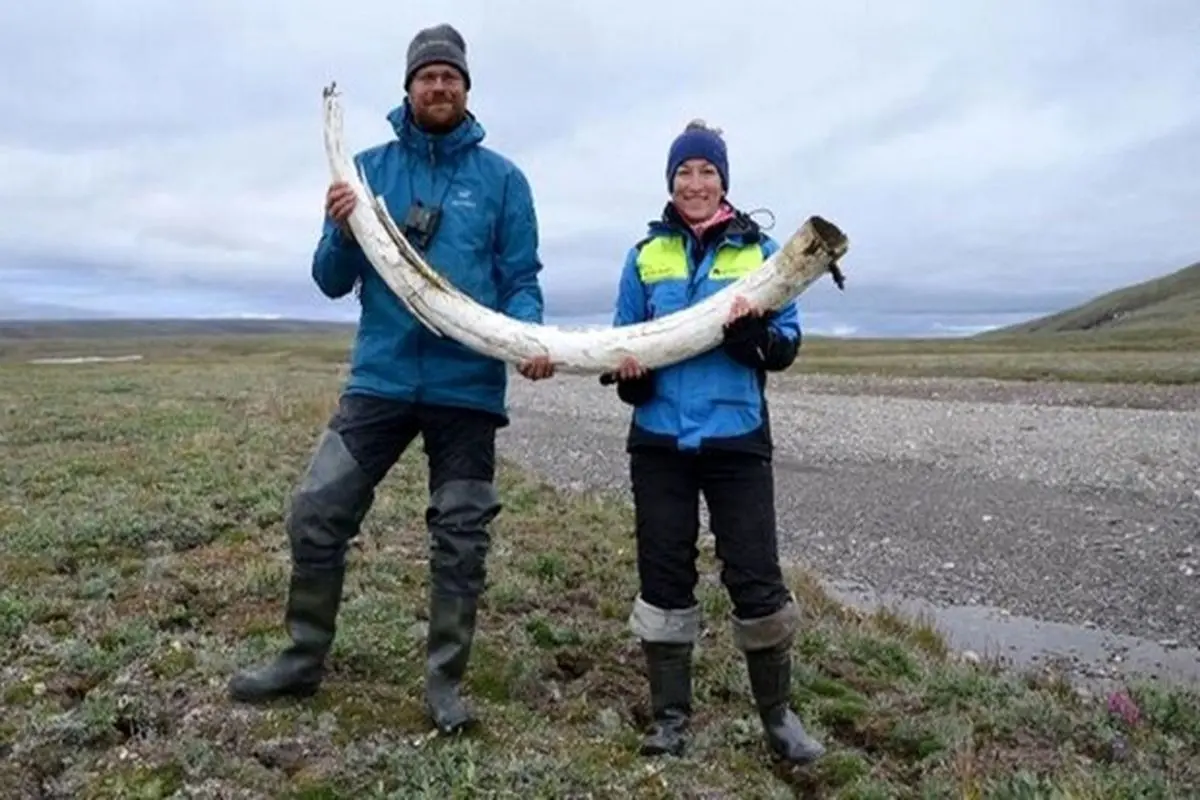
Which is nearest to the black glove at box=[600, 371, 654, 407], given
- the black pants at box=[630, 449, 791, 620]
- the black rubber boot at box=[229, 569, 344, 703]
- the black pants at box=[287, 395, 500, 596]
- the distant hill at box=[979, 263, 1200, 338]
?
the black pants at box=[630, 449, 791, 620]

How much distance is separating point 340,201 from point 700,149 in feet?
5.80

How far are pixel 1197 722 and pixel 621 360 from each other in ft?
14.4

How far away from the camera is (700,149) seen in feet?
17.8

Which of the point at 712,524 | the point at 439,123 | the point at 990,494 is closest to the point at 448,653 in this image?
the point at 712,524

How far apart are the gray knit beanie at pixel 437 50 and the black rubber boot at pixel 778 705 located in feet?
10.7

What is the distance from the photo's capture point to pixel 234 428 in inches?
781

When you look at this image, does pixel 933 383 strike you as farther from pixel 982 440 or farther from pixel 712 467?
pixel 712 467

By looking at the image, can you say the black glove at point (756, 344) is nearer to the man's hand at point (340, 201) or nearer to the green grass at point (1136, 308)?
the man's hand at point (340, 201)

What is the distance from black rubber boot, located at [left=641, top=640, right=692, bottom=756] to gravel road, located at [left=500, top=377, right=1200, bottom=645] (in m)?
6.80

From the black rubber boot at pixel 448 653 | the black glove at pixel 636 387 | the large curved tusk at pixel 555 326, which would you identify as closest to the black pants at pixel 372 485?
the black rubber boot at pixel 448 653

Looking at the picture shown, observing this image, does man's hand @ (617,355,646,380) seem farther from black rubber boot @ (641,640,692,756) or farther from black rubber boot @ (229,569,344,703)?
black rubber boot @ (229,569,344,703)

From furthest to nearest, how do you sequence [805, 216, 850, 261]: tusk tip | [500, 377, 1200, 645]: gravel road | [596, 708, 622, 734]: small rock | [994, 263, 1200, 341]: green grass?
1. [994, 263, 1200, 341]: green grass
2. [500, 377, 1200, 645]: gravel road
3. [596, 708, 622, 734]: small rock
4. [805, 216, 850, 261]: tusk tip

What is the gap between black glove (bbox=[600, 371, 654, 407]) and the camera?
5547mm

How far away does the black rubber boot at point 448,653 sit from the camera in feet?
18.5
